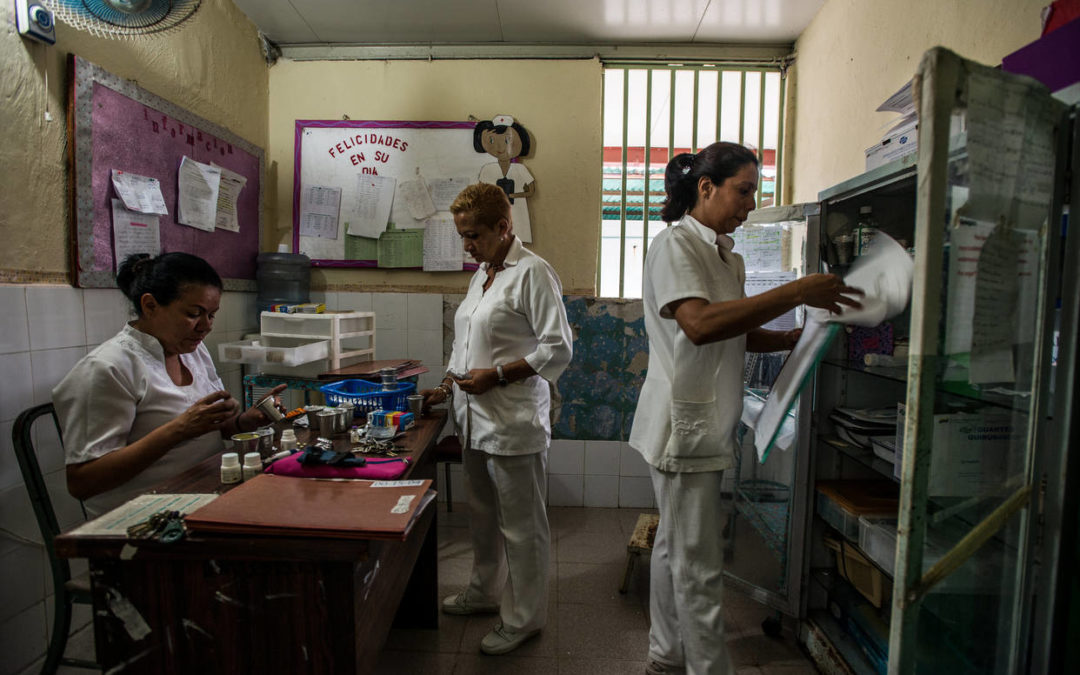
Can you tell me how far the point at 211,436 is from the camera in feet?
5.33

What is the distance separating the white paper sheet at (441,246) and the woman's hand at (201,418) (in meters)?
1.92

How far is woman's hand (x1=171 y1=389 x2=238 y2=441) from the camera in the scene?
4.41ft

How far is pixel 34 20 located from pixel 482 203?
159 cm

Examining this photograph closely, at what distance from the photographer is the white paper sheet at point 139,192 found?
6.97 ft

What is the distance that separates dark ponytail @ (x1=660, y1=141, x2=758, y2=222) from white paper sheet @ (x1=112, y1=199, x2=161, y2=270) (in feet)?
7.00

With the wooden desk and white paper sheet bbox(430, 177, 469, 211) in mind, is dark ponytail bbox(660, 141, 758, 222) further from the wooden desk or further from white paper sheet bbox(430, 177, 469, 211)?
white paper sheet bbox(430, 177, 469, 211)

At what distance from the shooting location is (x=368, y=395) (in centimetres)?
188

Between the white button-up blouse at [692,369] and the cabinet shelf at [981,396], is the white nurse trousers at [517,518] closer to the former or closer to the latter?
the white button-up blouse at [692,369]

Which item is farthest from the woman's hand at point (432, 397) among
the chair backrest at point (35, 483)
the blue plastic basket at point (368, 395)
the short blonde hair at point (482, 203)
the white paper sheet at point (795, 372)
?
the white paper sheet at point (795, 372)

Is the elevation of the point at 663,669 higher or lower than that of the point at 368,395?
lower

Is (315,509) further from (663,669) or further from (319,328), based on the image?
(319,328)

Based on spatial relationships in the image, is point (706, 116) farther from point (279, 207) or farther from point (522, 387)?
point (279, 207)

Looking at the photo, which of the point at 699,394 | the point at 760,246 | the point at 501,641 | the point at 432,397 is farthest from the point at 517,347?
the point at 760,246

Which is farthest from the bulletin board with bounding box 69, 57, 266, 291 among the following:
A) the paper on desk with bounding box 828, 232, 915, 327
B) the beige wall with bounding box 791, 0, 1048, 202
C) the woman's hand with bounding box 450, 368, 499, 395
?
the beige wall with bounding box 791, 0, 1048, 202
